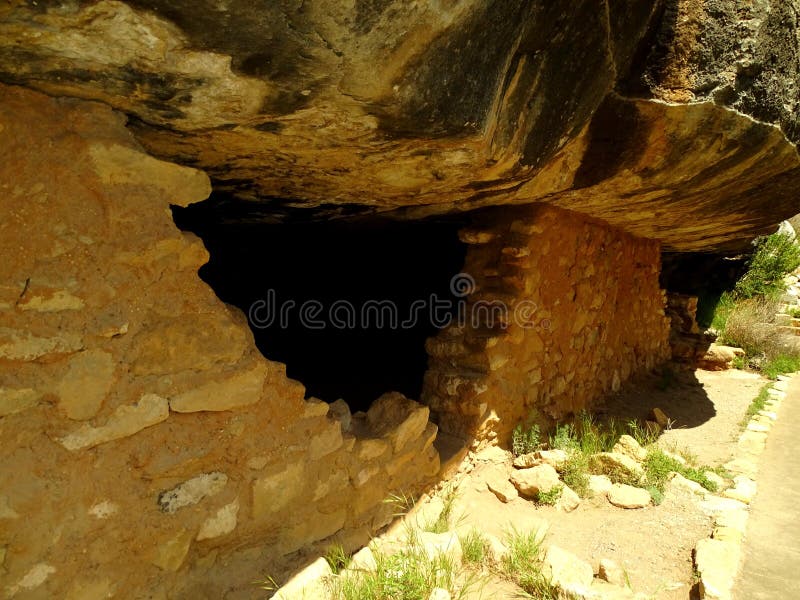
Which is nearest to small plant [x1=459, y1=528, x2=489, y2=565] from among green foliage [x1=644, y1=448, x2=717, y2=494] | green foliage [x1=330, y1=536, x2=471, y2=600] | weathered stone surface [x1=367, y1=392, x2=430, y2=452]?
green foliage [x1=330, y1=536, x2=471, y2=600]

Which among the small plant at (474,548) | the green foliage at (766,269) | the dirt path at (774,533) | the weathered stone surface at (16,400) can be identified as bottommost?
the small plant at (474,548)

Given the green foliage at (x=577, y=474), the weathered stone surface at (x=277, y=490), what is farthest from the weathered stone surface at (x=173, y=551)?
the green foliage at (x=577, y=474)

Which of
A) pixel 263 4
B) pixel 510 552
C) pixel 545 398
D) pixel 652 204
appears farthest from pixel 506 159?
pixel 545 398

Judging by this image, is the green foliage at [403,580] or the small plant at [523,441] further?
the small plant at [523,441]

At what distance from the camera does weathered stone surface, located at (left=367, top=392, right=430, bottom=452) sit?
2.33 meters

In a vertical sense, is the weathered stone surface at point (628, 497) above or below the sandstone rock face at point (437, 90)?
below

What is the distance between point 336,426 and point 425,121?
1131mm

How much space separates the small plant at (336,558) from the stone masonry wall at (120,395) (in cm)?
14

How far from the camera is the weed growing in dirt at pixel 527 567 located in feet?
6.35

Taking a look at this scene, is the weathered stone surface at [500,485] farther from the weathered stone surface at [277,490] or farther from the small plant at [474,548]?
the weathered stone surface at [277,490]

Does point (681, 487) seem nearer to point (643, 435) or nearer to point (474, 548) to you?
point (643, 435)

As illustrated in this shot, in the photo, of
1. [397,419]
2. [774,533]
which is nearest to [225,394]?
[397,419]

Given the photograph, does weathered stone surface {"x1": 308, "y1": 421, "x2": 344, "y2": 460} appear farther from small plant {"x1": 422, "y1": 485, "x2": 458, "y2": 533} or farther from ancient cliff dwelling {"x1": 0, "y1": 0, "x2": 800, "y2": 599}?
small plant {"x1": 422, "y1": 485, "x2": 458, "y2": 533}

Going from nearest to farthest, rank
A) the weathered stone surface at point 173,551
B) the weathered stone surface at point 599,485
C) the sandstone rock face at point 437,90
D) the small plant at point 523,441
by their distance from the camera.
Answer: the sandstone rock face at point 437,90
the weathered stone surface at point 173,551
the weathered stone surface at point 599,485
the small plant at point 523,441
